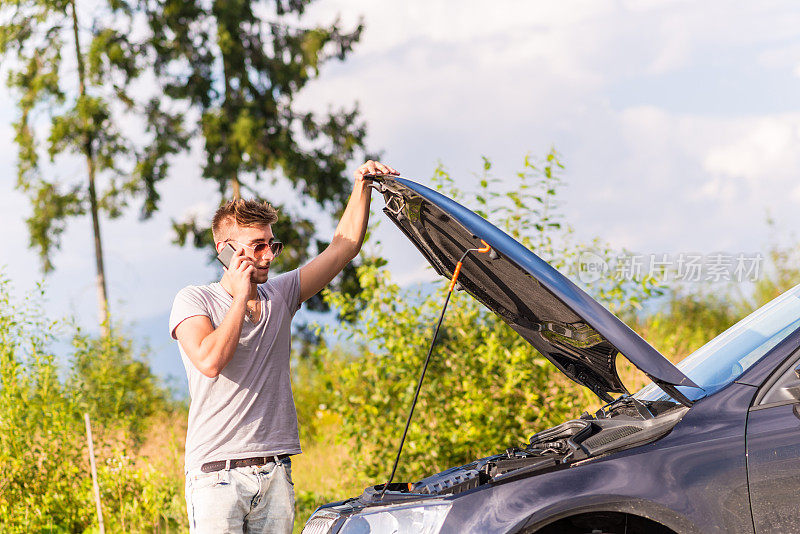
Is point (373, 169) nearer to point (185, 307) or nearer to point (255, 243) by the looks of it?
point (255, 243)

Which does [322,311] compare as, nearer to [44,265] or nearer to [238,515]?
[44,265]

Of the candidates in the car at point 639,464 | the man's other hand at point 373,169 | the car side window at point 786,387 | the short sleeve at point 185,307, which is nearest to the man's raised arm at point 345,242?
the man's other hand at point 373,169

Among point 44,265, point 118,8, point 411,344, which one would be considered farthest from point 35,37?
point 411,344

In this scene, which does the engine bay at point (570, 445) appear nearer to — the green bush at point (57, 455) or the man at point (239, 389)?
the man at point (239, 389)

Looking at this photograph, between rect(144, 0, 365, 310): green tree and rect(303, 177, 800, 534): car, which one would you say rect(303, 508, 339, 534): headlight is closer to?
rect(303, 177, 800, 534): car

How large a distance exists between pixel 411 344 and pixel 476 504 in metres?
4.20

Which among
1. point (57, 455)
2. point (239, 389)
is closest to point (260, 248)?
point (239, 389)

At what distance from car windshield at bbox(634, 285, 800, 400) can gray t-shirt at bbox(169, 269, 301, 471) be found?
148 cm

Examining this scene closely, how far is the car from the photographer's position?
2586 millimetres

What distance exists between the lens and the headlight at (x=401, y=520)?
8.85 ft

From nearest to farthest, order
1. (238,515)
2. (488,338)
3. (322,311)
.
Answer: (238,515) < (488,338) < (322,311)

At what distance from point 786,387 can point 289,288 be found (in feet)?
6.60

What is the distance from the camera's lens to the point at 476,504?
2.69m

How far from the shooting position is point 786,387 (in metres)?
2.66
